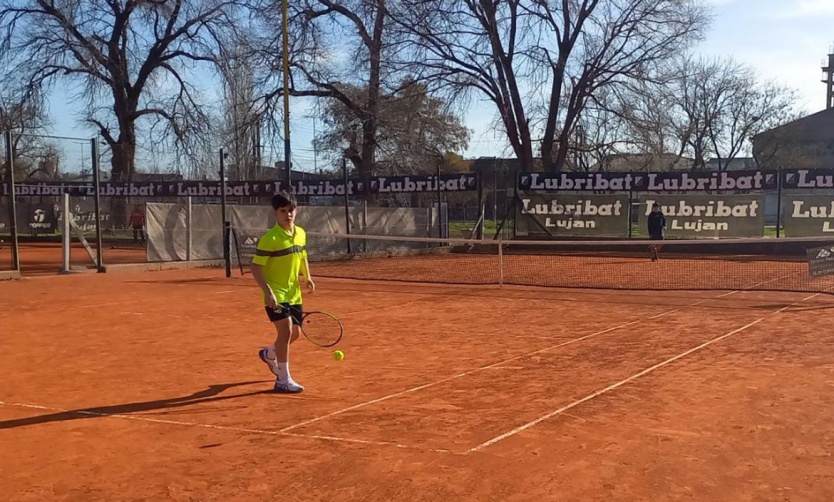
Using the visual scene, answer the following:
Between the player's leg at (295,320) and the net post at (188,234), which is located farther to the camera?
the net post at (188,234)

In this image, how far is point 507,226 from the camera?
94.8ft

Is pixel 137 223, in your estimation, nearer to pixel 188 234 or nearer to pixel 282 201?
pixel 188 234

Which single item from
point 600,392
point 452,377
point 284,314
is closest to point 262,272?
point 284,314

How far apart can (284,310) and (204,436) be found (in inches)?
56.4

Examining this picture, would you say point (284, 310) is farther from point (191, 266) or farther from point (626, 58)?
point (626, 58)

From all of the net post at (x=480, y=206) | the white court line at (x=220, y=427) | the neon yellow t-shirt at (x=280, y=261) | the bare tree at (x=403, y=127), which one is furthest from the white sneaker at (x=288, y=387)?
the bare tree at (x=403, y=127)

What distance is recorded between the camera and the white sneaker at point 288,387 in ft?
20.3

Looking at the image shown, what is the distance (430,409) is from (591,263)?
16.4 m

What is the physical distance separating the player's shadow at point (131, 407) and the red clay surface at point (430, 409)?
0.03 meters

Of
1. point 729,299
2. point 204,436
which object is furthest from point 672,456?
point 729,299

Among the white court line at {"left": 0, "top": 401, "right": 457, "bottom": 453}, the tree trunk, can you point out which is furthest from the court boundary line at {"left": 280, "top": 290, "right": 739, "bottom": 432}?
the tree trunk

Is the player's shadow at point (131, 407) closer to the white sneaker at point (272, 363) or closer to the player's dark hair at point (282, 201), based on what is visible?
the white sneaker at point (272, 363)

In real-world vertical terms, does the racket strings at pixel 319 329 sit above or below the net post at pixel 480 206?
below

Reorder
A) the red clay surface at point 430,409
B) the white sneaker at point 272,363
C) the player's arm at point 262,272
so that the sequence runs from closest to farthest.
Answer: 1. the red clay surface at point 430,409
2. the player's arm at point 262,272
3. the white sneaker at point 272,363
